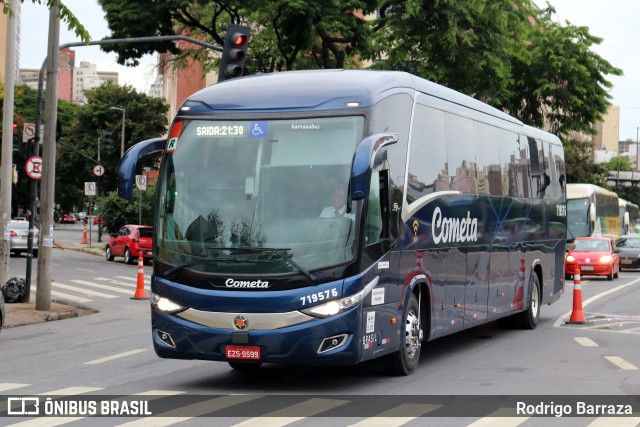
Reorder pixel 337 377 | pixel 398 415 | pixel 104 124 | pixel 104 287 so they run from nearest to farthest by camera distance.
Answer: pixel 398 415 → pixel 337 377 → pixel 104 287 → pixel 104 124

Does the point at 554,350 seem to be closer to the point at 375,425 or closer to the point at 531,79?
the point at 375,425

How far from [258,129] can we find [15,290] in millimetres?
13453

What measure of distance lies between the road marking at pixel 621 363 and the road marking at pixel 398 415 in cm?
409

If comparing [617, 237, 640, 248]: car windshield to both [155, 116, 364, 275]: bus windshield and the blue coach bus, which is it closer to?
the blue coach bus

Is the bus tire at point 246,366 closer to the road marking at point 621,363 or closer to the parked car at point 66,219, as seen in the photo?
the road marking at point 621,363

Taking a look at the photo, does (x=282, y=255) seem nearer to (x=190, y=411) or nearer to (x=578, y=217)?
(x=190, y=411)

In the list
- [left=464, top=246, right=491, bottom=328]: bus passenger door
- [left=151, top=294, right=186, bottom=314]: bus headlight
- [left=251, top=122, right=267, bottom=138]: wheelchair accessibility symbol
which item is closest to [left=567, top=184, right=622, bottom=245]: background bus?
[left=464, top=246, right=491, bottom=328]: bus passenger door

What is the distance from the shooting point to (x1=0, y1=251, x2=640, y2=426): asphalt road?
961 centimetres

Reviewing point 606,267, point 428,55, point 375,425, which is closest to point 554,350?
point 375,425

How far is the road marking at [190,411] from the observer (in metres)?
9.15

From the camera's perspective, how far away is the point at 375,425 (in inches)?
356

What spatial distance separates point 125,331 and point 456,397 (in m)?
9.40

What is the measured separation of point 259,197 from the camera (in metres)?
11.3

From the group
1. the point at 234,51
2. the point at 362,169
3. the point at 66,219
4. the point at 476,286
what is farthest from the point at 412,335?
the point at 66,219
